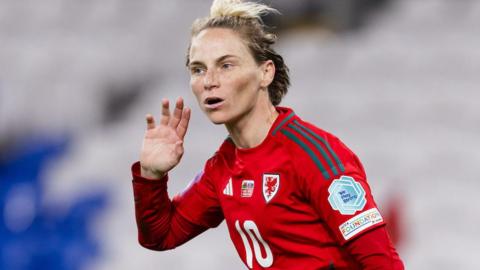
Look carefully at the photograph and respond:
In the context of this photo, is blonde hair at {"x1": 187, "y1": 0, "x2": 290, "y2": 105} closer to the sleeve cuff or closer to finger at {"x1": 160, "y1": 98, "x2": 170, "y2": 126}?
finger at {"x1": 160, "y1": 98, "x2": 170, "y2": 126}

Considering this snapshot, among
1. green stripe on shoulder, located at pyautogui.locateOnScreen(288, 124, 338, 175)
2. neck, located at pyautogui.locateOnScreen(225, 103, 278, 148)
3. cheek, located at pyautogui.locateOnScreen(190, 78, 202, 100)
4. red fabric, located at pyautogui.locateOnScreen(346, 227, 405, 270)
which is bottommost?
red fabric, located at pyautogui.locateOnScreen(346, 227, 405, 270)

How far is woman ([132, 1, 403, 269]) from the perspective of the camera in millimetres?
2576

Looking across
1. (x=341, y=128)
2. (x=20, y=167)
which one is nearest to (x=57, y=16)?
(x=20, y=167)

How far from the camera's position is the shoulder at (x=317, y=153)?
259 cm

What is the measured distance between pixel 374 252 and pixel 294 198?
26 cm

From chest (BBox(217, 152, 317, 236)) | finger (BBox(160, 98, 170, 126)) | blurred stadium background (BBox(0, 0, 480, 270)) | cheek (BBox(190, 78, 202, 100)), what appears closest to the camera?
chest (BBox(217, 152, 317, 236))

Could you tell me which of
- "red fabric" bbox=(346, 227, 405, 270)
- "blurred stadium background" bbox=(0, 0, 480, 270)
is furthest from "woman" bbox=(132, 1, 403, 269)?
"blurred stadium background" bbox=(0, 0, 480, 270)

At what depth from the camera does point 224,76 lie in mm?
2744

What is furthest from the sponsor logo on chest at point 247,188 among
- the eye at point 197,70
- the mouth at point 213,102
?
the eye at point 197,70

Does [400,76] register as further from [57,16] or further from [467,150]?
[57,16]

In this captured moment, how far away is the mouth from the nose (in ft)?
0.11

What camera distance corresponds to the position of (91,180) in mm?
6758

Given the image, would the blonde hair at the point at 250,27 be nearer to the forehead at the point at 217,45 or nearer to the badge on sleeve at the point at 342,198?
the forehead at the point at 217,45

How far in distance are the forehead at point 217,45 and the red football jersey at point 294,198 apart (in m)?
0.23
